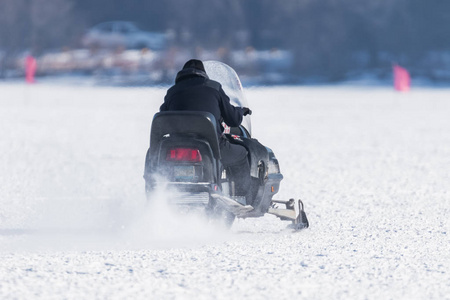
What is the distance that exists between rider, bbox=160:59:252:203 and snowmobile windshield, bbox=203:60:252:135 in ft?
0.93

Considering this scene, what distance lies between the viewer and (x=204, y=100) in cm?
639

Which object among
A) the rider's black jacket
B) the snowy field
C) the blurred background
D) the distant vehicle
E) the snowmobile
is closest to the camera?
the snowy field

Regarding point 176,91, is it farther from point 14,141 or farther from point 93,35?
point 93,35

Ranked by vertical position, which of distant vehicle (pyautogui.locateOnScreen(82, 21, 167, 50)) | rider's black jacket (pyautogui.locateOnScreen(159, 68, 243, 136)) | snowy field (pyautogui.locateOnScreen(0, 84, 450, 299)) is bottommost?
snowy field (pyautogui.locateOnScreen(0, 84, 450, 299))

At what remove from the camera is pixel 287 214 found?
725cm

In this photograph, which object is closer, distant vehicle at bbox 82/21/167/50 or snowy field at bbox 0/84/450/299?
snowy field at bbox 0/84/450/299

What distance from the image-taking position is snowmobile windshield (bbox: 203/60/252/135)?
691 cm

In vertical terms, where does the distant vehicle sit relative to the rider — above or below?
above

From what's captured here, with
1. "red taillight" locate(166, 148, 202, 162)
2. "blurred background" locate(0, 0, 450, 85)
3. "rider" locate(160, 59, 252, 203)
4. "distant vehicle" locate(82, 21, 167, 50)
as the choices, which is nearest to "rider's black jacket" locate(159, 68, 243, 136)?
"rider" locate(160, 59, 252, 203)

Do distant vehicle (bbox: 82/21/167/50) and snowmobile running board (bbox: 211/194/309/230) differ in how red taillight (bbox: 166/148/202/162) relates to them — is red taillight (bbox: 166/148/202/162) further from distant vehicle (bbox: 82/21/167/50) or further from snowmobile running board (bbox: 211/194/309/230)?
distant vehicle (bbox: 82/21/167/50)

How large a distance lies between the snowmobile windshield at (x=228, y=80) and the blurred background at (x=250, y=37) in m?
33.4

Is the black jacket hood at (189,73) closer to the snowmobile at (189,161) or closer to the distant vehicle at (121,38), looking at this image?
the snowmobile at (189,161)

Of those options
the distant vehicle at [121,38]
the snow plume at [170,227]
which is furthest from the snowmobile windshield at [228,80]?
the distant vehicle at [121,38]

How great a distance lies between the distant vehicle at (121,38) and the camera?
55500mm
